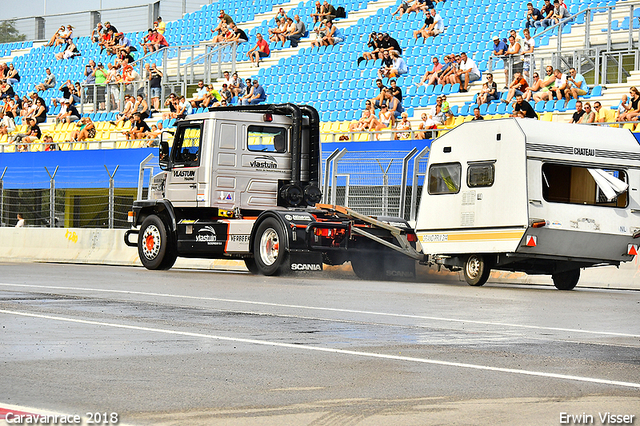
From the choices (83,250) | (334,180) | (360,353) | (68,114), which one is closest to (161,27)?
(68,114)

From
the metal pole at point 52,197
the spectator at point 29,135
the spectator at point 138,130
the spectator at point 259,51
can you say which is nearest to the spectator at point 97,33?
the spectator at point 29,135

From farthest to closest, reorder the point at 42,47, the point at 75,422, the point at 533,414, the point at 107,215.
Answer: the point at 42,47
the point at 107,215
the point at 533,414
the point at 75,422

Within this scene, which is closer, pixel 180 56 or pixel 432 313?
pixel 432 313

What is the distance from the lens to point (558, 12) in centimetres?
2925

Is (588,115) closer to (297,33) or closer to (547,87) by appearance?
(547,87)

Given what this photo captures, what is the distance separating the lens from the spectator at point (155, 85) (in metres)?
36.2

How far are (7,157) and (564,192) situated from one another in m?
20.9

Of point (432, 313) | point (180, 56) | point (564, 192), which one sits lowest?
point (432, 313)

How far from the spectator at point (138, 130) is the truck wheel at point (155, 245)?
1045 cm

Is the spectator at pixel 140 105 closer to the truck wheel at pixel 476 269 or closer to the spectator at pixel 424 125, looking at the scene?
the spectator at pixel 424 125

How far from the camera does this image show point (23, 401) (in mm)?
5848

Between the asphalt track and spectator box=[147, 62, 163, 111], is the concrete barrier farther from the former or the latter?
spectator box=[147, 62, 163, 111]

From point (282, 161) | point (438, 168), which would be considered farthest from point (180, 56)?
point (438, 168)

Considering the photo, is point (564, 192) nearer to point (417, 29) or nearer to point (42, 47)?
point (417, 29)
